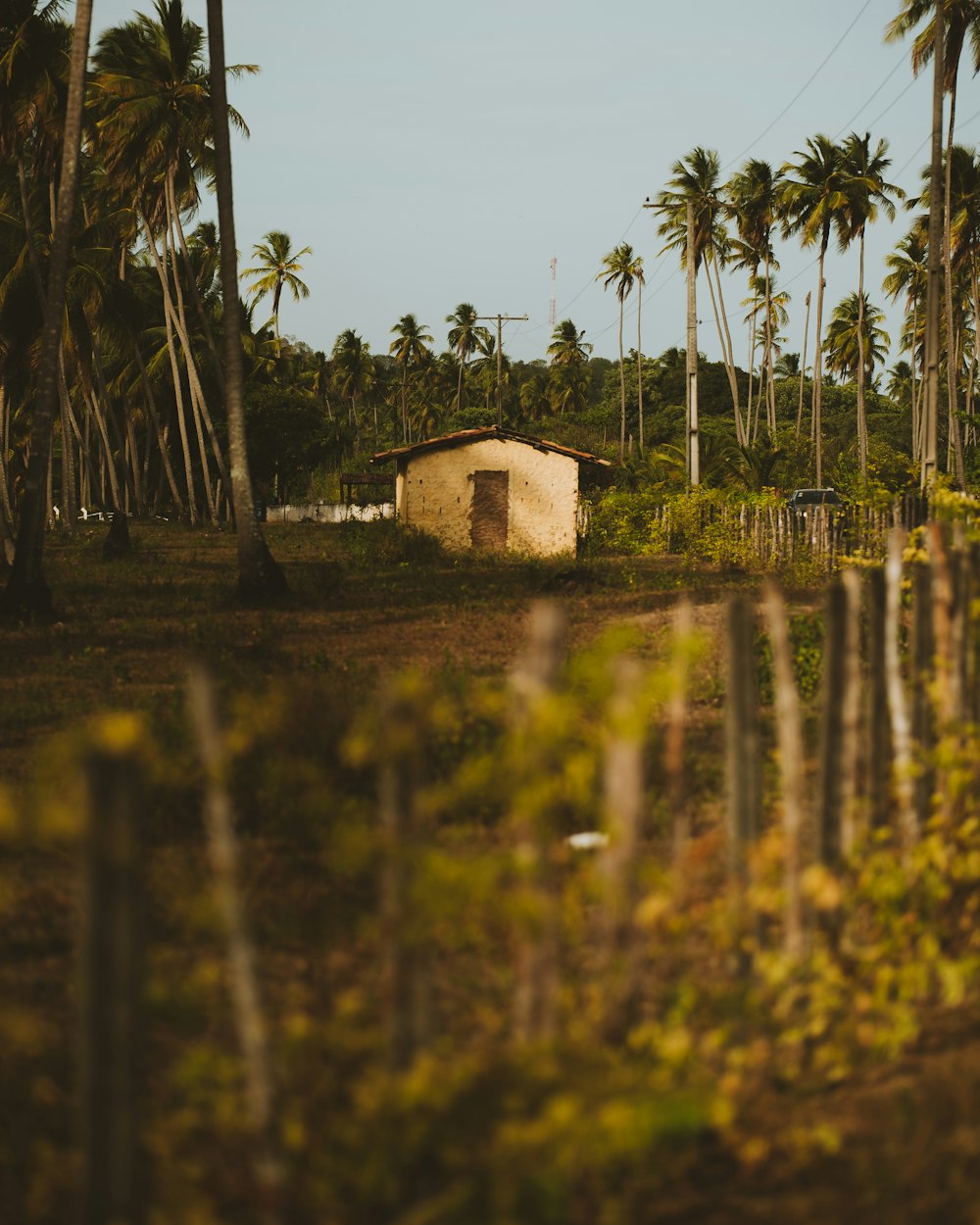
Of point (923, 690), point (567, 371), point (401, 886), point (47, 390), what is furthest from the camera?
point (567, 371)

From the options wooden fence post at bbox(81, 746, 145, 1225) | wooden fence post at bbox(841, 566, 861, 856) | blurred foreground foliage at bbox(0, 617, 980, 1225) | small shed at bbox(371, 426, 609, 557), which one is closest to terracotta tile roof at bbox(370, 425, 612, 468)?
small shed at bbox(371, 426, 609, 557)

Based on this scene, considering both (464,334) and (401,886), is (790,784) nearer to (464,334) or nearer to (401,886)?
(401,886)

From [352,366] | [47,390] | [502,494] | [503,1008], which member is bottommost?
[503,1008]

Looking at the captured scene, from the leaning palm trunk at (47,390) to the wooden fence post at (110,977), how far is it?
13307 mm

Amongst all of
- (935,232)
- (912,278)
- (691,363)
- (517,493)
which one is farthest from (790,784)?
(912,278)

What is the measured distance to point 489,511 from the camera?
2797cm

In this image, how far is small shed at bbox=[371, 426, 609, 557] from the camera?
1093 inches

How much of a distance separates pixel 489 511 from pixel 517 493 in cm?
84

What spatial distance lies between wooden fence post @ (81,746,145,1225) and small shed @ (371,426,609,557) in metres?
25.7

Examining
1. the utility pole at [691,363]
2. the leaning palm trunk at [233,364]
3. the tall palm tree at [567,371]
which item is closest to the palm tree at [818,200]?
the utility pole at [691,363]

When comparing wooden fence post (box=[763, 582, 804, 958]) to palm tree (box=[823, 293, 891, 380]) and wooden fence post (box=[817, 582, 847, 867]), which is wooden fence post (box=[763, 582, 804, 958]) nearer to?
wooden fence post (box=[817, 582, 847, 867])

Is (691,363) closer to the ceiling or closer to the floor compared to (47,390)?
closer to the ceiling

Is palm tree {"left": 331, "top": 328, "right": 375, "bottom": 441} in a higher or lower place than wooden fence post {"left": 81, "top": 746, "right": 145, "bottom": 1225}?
higher

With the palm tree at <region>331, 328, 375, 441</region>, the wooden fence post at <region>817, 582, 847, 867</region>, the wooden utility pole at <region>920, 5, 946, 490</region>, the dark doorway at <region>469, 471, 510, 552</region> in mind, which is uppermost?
the palm tree at <region>331, 328, 375, 441</region>
